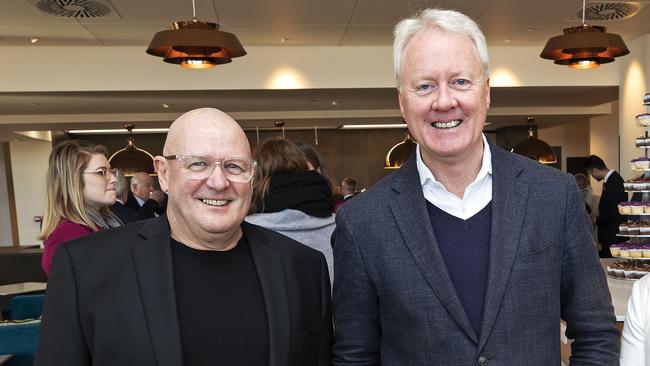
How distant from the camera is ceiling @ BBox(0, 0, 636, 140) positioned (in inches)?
184

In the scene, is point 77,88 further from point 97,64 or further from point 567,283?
point 567,283

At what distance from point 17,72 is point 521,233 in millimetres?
6292

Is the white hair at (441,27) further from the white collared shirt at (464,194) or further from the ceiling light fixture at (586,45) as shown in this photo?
the ceiling light fixture at (586,45)

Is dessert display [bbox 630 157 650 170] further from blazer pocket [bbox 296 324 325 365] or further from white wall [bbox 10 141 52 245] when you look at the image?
white wall [bbox 10 141 52 245]

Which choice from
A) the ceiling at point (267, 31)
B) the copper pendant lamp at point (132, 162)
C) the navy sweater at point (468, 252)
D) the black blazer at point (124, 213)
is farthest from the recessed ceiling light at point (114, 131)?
the navy sweater at point (468, 252)

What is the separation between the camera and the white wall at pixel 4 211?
39.0 feet

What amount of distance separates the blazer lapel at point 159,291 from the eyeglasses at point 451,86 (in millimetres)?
760

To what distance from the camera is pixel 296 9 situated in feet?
15.7

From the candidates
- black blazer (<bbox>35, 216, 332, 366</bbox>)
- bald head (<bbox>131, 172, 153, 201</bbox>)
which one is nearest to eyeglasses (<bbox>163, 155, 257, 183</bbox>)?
black blazer (<bbox>35, 216, 332, 366</bbox>)

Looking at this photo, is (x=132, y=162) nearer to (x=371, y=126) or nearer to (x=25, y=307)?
(x=25, y=307)

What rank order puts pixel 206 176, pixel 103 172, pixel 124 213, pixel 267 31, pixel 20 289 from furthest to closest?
1. pixel 267 31
2. pixel 20 289
3. pixel 124 213
4. pixel 103 172
5. pixel 206 176

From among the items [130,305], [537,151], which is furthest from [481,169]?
[537,151]

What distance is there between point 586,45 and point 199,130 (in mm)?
2936

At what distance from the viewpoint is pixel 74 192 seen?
2.66m
